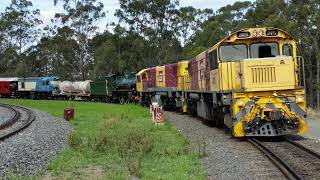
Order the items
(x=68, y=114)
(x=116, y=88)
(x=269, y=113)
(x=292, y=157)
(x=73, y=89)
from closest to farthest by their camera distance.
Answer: (x=292, y=157) → (x=269, y=113) → (x=68, y=114) → (x=116, y=88) → (x=73, y=89)

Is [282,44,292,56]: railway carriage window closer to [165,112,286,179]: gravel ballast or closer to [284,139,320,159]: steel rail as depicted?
[284,139,320,159]: steel rail

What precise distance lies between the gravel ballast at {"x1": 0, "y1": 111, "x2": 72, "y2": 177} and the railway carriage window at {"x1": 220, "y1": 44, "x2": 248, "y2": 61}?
552cm

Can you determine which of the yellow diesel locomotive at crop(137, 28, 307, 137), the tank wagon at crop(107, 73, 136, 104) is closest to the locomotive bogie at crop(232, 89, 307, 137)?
the yellow diesel locomotive at crop(137, 28, 307, 137)

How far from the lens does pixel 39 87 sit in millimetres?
66250

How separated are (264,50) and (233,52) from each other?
964 millimetres

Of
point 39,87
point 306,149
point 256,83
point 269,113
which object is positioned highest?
point 39,87

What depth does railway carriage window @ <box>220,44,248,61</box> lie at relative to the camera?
16109 mm

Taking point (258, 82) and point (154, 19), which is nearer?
point (258, 82)

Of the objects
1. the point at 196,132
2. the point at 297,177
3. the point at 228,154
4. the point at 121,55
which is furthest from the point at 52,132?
the point at 121,55

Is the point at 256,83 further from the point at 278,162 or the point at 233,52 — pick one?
the point at 278,162

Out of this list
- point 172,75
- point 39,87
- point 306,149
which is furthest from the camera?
point 39,87

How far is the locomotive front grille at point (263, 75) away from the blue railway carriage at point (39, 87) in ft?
174

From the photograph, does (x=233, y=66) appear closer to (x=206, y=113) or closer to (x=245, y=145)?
(x=245, y=145)

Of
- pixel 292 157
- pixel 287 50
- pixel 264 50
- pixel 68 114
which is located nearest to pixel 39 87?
pixel 68 114
